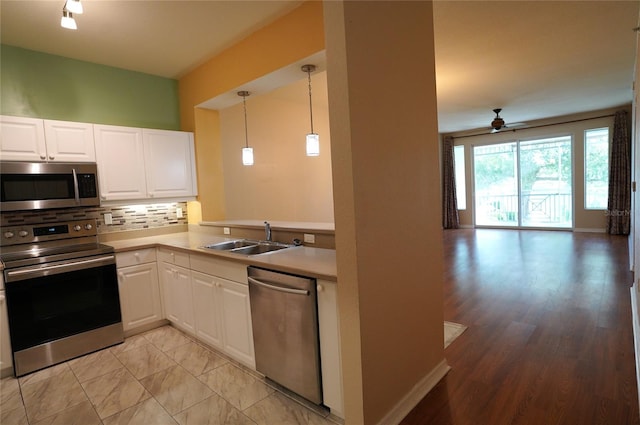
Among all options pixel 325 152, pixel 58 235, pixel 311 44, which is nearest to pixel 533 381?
pixel 311 44

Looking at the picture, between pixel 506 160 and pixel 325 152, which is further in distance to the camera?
pixel 506 160

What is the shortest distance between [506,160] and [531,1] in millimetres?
6619

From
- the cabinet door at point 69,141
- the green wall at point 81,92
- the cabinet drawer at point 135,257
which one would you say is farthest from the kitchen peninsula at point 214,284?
the green wall at point 81,92

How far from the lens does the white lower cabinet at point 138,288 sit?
3059 millimetres

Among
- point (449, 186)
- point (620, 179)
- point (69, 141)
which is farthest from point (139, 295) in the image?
point (620, 179)

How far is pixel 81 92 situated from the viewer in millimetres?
3314

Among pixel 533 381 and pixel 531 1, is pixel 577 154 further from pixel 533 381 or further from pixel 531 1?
pixel 533 381

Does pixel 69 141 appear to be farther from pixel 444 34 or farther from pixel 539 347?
pixel 539 347

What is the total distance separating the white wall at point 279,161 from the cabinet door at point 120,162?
743 millimetres

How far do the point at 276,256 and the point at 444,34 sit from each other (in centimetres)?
263

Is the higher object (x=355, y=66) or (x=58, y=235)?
(x=355, y=66)

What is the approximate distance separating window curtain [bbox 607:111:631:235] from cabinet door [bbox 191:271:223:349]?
8.13 metres

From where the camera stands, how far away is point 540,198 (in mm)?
8047

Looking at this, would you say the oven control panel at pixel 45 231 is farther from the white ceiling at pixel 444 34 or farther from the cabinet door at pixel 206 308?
the white ceiling at pixel 444 34
